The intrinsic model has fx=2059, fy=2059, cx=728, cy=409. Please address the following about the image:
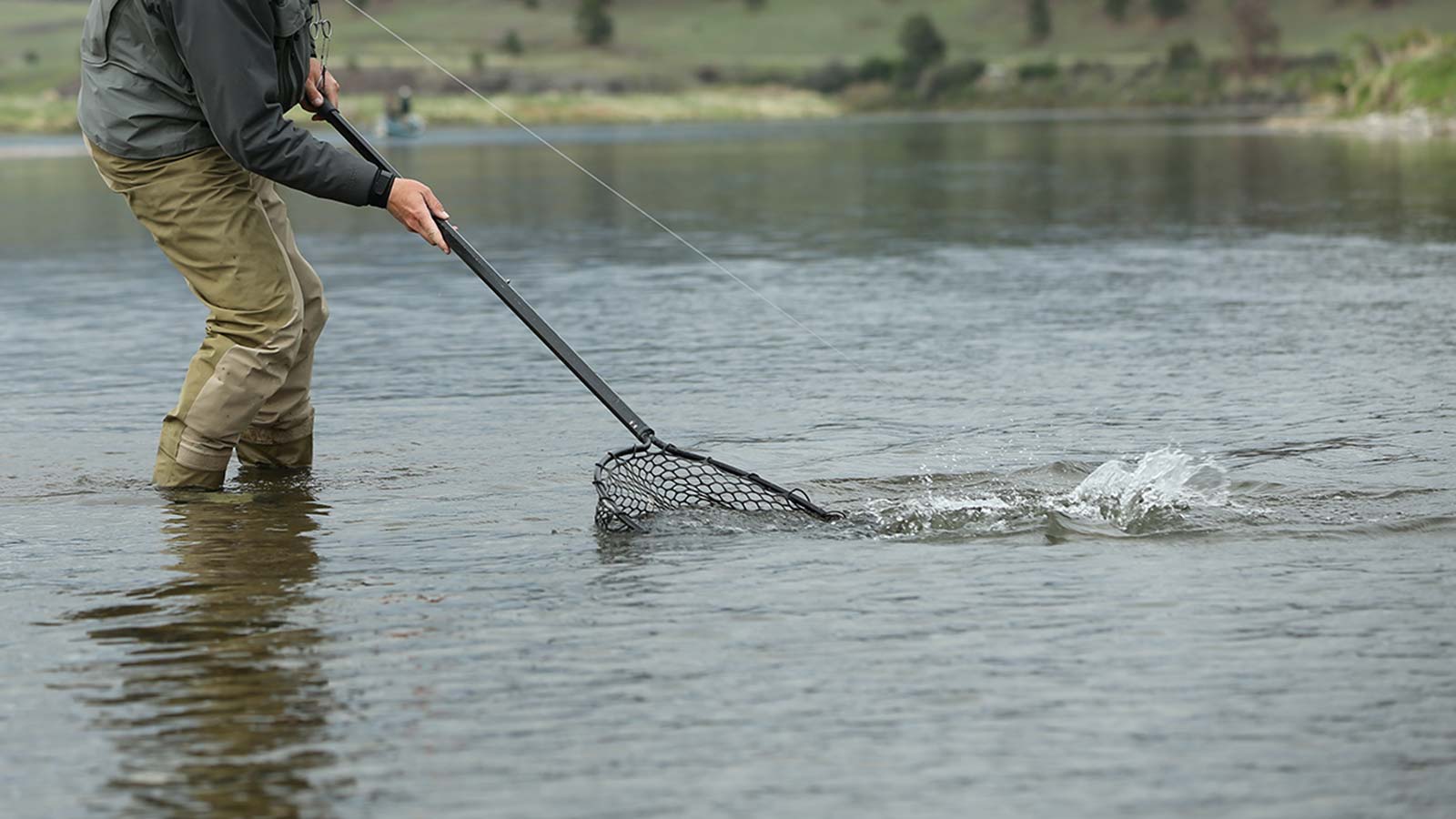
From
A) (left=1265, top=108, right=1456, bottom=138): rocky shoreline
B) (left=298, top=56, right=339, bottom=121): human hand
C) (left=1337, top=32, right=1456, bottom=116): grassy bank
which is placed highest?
(left=298, top=56, right=339, bottom=121): human hand

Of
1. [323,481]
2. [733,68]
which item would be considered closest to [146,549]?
[323,481]

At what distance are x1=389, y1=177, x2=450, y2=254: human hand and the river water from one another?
3.07 ft

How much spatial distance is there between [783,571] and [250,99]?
2.28m

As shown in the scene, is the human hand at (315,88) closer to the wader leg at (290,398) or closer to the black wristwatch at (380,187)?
the wader leg at (290,398)

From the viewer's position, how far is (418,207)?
21.5ft

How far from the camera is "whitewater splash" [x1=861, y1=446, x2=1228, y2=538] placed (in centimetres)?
629

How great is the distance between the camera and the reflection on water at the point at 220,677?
4.08 m

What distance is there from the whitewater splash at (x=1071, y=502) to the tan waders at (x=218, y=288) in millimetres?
2110

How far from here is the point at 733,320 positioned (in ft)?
40.4

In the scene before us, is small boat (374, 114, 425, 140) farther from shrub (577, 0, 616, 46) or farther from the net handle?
shrub (577, 0, 616, 46)

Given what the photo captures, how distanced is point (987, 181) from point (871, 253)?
11.9m

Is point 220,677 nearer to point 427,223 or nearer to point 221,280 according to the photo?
point 427,223

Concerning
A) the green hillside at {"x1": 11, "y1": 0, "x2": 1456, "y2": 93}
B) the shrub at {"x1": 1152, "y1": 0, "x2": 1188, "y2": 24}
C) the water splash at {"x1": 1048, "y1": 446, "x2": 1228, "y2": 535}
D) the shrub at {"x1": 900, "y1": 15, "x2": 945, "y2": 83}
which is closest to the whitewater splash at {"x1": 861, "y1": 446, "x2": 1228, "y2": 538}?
the water splash at {"x1": 1048, "y1": 446, "x2": 1228, "y2": 535}

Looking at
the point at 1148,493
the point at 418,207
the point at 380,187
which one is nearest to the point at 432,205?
the point at 418,207
